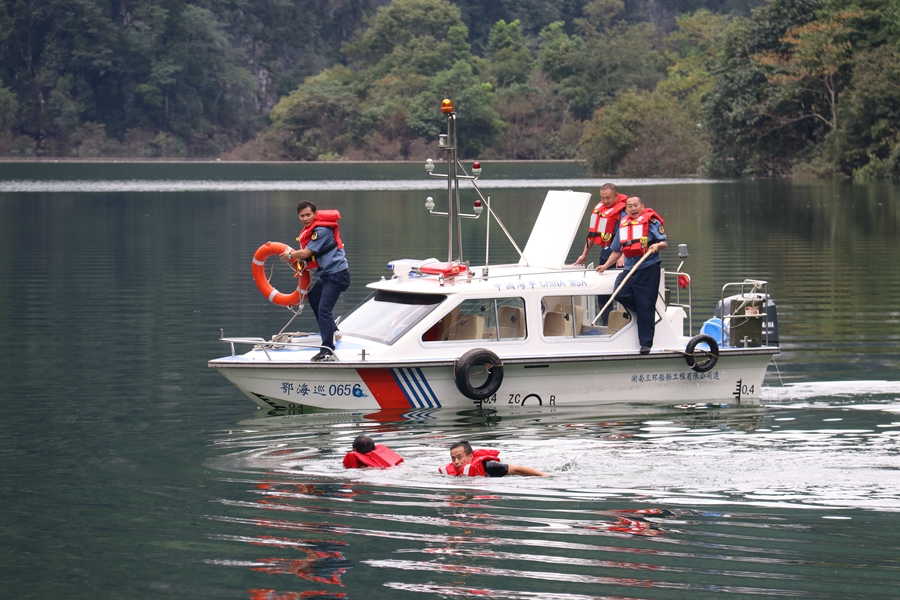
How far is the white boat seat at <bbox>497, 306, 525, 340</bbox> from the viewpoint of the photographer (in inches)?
674

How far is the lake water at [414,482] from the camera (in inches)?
418

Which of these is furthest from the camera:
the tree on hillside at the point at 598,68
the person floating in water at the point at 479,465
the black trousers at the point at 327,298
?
the tree on hillside at the point at 598,68

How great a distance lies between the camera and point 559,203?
18.0 m

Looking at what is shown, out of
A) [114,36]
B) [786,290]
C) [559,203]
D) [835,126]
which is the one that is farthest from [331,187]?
[114,36]

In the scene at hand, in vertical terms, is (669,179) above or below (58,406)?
above

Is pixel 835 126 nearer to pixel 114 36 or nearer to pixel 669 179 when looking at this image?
pixel 669 179

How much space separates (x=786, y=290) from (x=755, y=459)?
1501cm

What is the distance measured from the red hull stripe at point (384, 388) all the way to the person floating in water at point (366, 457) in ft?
9.04

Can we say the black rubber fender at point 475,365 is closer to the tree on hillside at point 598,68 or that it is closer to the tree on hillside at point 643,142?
the tree on hillside at point 643,142

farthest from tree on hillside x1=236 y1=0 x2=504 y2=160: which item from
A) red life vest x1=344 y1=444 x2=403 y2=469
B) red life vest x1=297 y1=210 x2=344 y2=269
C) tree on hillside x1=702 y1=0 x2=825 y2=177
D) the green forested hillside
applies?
red life vest x1=344 y1=444 x2=403 y2=469

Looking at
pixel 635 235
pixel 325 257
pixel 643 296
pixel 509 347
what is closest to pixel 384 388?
pixel 509 347

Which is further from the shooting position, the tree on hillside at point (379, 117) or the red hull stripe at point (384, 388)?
the tree on hillside at point (379, 117)

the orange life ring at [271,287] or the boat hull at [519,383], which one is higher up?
the orange life ring at [271,287]

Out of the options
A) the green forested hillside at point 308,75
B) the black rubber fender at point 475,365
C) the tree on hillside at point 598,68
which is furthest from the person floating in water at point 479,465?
the tree on hillside at point 598,68
